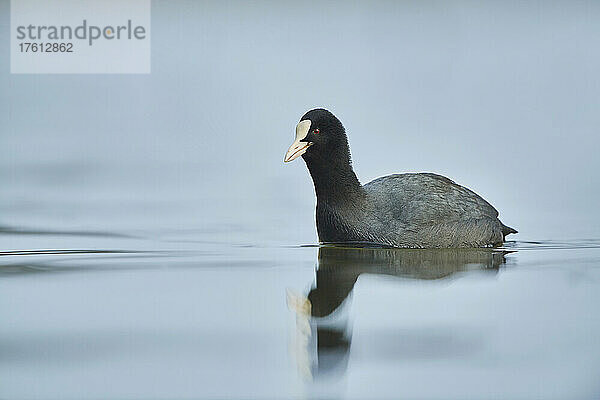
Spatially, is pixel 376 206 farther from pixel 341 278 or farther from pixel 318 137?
pixel 341 278

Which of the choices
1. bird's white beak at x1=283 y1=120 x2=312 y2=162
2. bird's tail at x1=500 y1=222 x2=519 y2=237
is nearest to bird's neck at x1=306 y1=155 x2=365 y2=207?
bird's white beak at x1=283 y1=120 x2=312 y2=162

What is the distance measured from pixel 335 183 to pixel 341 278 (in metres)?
1.70

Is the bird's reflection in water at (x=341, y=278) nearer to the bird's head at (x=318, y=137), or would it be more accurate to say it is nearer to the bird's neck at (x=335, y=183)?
the bird's neck at (x=335, y=183)

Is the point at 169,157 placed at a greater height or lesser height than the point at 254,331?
greater

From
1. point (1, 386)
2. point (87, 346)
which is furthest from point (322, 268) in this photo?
point (1, 386)

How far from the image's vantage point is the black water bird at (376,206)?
6.47m

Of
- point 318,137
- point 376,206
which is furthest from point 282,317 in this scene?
point 318,137

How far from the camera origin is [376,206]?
6559mm

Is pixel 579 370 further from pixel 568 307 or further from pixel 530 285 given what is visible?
pixel 530 285

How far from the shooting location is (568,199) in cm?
880

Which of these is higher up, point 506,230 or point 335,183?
point 335,183

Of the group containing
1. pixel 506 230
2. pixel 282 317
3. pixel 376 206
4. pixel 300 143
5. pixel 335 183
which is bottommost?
pixel 282 317

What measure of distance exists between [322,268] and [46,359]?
2265 millimetres

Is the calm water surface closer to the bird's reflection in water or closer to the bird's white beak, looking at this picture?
the bird's reflection in water
